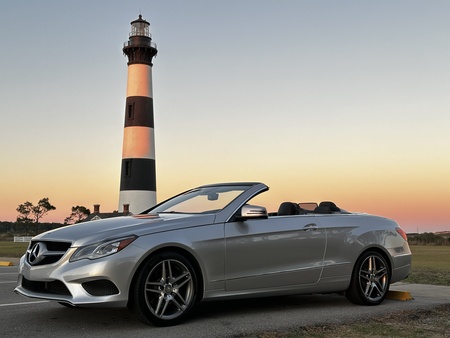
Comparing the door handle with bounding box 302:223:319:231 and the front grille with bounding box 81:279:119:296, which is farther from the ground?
the door handle with bounding box 302:223:319:231

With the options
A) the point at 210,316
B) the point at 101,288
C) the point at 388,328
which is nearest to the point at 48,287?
the point at 101,288

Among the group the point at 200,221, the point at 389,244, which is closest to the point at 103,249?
the point at 200,221

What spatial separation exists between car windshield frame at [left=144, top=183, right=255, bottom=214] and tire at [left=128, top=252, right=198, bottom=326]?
87cm

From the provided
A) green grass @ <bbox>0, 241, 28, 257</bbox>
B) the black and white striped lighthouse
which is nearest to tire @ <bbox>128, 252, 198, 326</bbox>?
green grass @ <bbox>0, 241, 28, 257</bbox>

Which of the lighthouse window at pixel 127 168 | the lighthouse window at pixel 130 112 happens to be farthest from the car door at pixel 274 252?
the lighthouse window at pixel 130 112

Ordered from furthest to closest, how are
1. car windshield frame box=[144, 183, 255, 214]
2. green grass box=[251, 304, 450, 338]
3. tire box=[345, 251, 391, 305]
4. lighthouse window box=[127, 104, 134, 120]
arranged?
lighthouse window box=[127, 104, 134, 120] → tire box=[345, 251, 391, 305] → car windshield frame box=[144, 183, 255, 214] → green grass box=[251, 304, 450, 338]

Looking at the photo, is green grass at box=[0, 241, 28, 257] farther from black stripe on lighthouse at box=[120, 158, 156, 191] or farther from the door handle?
the door handle

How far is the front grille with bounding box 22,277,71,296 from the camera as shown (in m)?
6.33

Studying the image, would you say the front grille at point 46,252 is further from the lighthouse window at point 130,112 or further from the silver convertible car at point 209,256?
the lighthouse window at point 130,112

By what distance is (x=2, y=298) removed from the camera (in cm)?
888

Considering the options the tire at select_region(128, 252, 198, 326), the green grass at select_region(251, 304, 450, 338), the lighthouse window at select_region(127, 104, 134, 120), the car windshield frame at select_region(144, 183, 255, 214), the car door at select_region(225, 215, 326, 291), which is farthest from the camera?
the lighthouse window at select_region(127, 104, 134, 120)

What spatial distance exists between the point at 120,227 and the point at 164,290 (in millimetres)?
778

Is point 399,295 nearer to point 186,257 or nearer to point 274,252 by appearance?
point 274,252

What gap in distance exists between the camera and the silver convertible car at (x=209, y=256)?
249 inches
